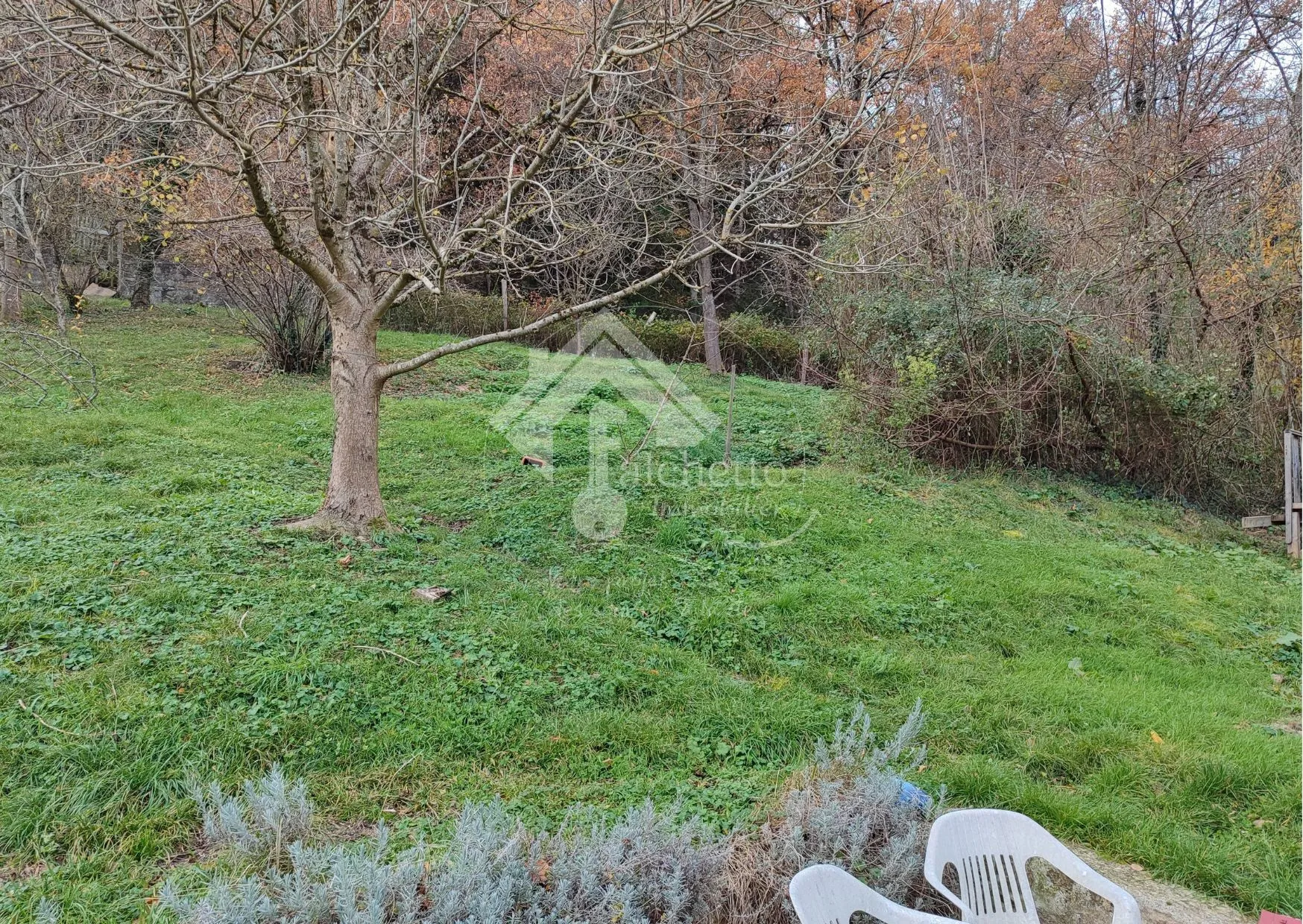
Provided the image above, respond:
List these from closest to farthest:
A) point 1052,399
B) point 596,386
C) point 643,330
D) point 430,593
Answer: point 430,593, point 1052,399, point 596,386, point 643,330

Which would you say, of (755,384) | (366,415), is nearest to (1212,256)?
(755,384)

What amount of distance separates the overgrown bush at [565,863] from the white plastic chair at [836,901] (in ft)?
1.80

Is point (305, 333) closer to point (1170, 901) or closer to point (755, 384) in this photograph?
point (755, 384)

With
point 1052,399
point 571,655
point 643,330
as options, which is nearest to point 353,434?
point 571,655

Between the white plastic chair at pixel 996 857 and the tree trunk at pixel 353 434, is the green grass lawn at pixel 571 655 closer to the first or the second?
the tree trunk at pixel 353 434

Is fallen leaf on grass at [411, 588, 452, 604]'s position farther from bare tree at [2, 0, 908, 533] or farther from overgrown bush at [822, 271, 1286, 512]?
overgrown bush at [822, 271, 1286, 512]

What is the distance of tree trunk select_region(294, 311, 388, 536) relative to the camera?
4676 millimetres

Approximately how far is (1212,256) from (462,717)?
9.01m

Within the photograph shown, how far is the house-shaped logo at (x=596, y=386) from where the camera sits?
26.0ft

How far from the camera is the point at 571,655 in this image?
3674 mm

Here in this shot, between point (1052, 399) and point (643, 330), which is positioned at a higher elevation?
point (643, 330)

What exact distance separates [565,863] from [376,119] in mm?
4273

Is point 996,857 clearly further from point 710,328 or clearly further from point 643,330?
point 643,330

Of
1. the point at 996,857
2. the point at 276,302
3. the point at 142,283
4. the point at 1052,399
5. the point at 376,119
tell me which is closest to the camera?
the point at 996,857
